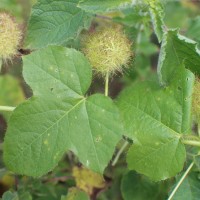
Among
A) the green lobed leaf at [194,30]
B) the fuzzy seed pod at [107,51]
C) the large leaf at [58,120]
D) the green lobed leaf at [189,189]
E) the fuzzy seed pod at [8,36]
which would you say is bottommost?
the green lobed leaf at [189,189]

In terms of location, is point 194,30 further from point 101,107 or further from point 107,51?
point 101,107

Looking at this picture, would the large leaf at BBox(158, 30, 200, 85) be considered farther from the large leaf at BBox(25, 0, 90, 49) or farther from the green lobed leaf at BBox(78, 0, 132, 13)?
the large leaf at BBox(25, 0, 90, 49)

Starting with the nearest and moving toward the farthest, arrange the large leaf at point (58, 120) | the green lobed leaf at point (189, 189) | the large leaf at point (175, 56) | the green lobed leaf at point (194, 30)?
the large leaf at point (58, 120) < the large leaf at point (175, 56) < the green lobed leaf at point (189, 189) < the green lobed leaf at point (194, 30)

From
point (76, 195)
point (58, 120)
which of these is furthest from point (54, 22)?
point (76, 195)

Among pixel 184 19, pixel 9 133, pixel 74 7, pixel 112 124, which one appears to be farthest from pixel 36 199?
pixel 184 19

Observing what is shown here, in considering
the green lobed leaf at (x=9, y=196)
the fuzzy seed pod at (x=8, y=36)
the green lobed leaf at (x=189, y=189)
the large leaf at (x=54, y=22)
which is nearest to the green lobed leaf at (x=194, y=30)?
the large leaf at (x=54, y=22)

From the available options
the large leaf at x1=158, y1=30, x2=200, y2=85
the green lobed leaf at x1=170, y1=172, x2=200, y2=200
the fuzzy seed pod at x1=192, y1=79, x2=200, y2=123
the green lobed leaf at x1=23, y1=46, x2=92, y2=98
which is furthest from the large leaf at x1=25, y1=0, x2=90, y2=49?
the green lobed leaf at x1=170, y1=172, x2=200, y2=200

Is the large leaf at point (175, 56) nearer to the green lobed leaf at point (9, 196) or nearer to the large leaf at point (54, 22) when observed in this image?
the large leaf at point (54, 22)
